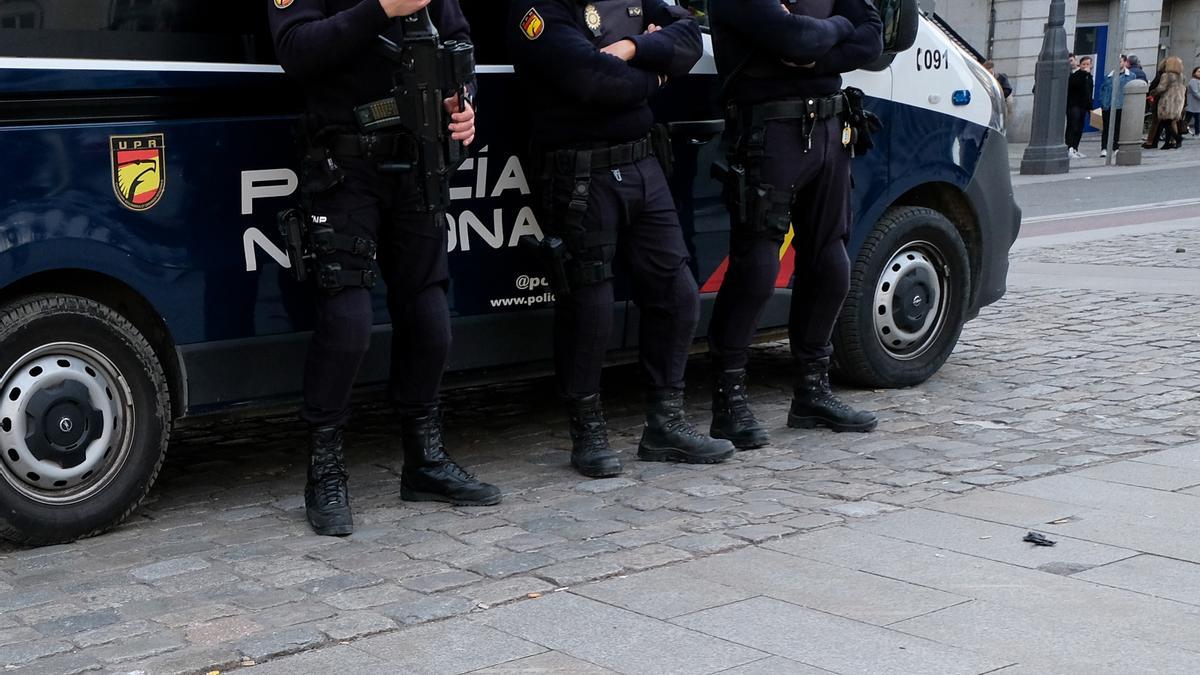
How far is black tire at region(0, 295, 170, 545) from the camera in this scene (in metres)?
4.56

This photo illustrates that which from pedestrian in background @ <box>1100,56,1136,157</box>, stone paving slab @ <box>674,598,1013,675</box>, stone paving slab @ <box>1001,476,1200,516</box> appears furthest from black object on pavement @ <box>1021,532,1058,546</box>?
pedestrian in background @ <box>1100,56,1136,157</box>

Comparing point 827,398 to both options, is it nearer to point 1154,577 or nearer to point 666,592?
point 1154,577

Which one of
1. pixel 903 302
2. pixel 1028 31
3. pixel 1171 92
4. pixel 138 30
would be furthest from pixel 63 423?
pixel 1028 31

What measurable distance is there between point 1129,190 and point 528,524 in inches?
613

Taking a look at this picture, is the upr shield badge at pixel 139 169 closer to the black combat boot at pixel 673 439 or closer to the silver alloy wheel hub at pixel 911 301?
the black combat boot at pixel 673 439

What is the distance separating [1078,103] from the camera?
25.9m

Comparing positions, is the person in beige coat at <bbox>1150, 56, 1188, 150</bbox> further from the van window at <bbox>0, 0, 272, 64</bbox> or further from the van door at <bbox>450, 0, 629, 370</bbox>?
the van window at <bbox>0, 0, 272, 64</bbox>

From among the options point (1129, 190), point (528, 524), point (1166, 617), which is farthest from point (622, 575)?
point (1129, 190)

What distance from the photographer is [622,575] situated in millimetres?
4352

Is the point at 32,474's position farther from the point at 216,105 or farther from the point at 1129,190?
the point at 1129,190

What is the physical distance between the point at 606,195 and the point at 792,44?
0.90 meters

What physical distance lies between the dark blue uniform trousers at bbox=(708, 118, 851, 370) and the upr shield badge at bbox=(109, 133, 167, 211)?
2183 mm

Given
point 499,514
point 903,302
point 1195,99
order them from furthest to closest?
1. point 1195,99
2. point 903,302
3. point 499,514

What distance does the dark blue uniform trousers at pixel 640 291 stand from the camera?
5.43 m
